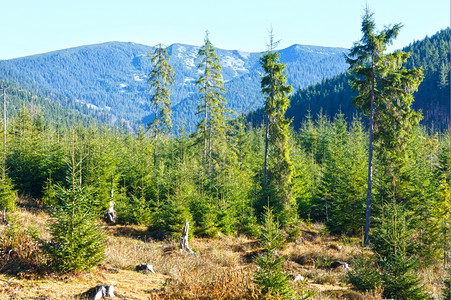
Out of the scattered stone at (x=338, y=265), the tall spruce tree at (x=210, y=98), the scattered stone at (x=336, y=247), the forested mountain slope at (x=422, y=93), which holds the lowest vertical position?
the scattered stone at (x=336, y=247)

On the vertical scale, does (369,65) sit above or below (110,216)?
above

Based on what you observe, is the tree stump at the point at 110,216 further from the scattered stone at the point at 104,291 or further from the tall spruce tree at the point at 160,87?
the scattered stone at the point at 104,291

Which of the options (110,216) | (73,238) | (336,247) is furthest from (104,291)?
(336,247)

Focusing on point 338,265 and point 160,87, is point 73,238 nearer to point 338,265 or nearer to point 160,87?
point 338,265

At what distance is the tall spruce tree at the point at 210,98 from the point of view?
89.8ft

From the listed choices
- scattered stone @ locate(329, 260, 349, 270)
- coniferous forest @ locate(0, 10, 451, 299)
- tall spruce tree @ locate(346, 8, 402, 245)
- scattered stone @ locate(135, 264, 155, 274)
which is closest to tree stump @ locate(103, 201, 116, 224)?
coniferous forest @ locate(0, 10, 451, 299)

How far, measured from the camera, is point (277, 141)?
22.5 m

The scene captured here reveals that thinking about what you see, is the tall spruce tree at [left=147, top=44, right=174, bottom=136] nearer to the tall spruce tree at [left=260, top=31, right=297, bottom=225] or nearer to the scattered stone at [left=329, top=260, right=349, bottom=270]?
the tall spruce tree at [left=260, top=31, right=297, bottom=225]

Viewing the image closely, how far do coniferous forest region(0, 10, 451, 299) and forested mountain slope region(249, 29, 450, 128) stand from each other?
61.9 metres

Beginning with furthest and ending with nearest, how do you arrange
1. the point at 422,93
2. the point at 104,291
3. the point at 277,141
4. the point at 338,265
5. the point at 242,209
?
1. the point at 422,93
2. the point at 277,141
3. the point at 242,209
4. the point at 338,265
5. the point at 104,291

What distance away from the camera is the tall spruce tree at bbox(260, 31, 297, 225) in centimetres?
2167

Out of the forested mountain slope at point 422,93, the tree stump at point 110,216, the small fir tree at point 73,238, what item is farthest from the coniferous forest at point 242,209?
the forested mountain slope at point 422,93

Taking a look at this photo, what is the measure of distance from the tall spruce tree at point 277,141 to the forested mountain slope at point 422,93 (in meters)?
61.3

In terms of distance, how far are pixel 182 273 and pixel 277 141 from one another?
15.5 m
